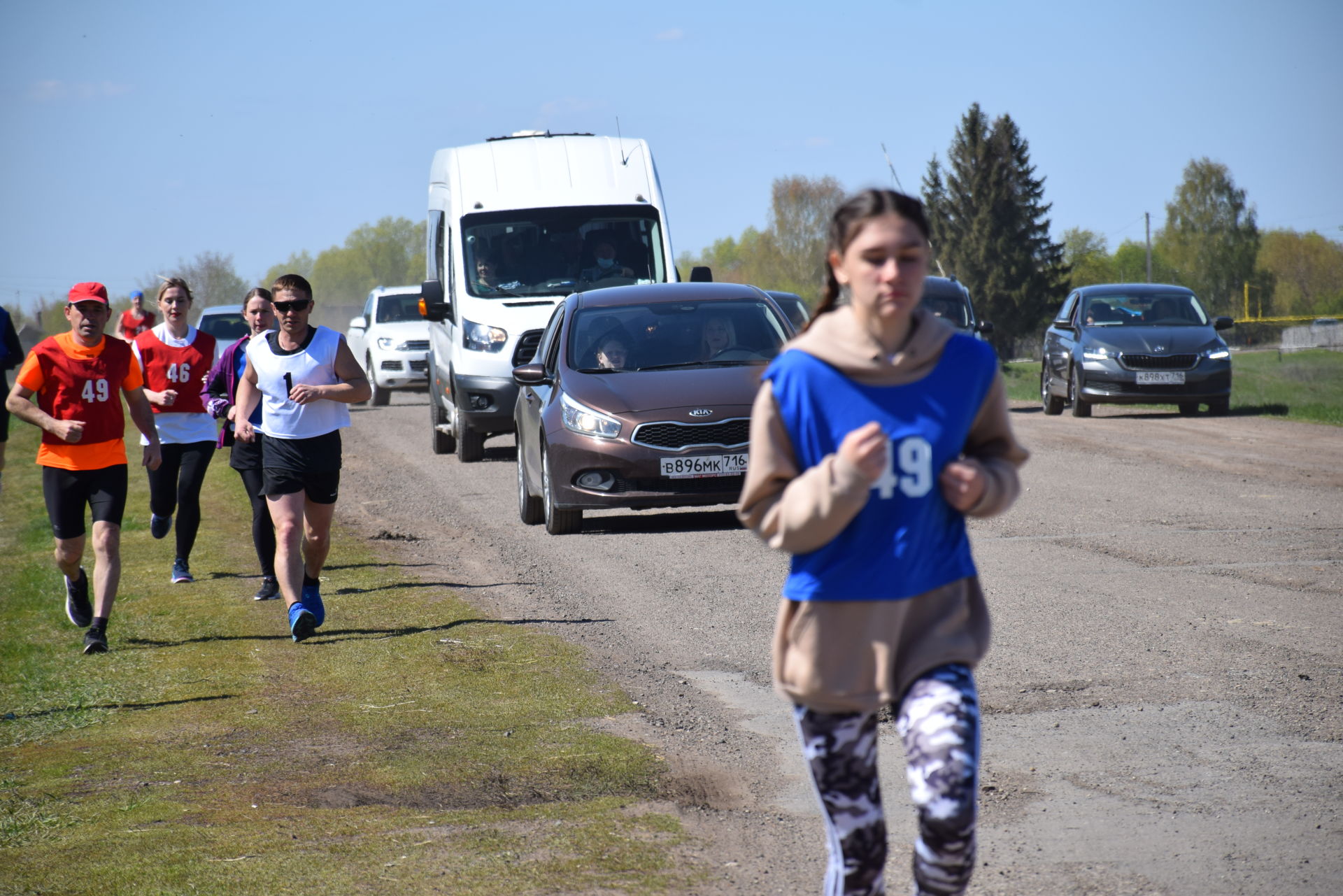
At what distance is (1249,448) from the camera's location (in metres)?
17.2

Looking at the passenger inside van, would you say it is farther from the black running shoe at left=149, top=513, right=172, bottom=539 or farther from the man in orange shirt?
the man in orange shirt

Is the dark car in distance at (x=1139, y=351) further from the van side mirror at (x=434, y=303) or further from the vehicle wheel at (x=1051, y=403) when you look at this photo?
the van side mirror at (x=434, y=303)

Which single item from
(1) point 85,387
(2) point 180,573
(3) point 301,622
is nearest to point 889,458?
(3) point 301,622

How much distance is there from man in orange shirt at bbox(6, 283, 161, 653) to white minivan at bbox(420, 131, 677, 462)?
7654 millimetres

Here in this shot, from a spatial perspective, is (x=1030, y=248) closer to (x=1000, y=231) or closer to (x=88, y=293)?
(x=1000, y=231)

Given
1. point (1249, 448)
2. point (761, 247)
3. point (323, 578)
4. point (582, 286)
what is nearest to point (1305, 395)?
point (1249, 448)

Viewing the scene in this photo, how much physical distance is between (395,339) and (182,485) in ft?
62.8

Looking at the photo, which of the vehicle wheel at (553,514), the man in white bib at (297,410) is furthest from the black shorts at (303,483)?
the vehicle wheel at (553,514)

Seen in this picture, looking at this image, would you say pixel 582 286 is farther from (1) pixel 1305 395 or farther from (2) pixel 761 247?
(2) pixel 761 247

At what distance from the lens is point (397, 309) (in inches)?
1176

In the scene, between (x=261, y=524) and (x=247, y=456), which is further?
(x=261, y=524)

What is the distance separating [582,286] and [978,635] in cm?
1371

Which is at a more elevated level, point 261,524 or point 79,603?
point 261,524

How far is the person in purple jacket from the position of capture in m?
9.52
